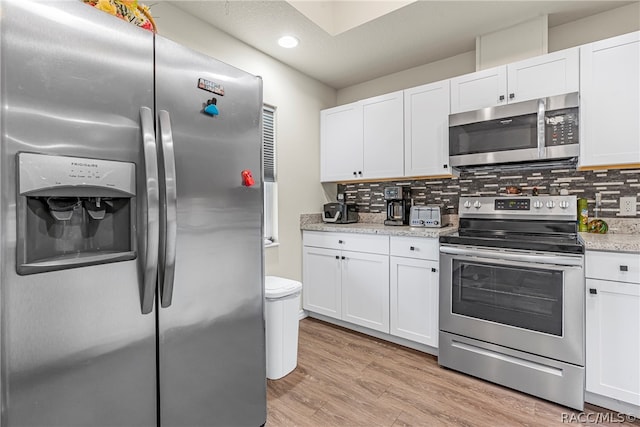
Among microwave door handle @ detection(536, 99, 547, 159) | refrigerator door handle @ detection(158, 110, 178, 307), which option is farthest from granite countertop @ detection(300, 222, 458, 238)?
refrigerator door handle @ detection(158, 110, 178, 307)

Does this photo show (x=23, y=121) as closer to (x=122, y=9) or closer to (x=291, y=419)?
(x=122, y=9)

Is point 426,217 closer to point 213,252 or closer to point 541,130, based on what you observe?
point 541,130

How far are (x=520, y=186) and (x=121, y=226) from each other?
9.08 feet

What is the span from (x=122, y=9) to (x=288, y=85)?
1.95 m

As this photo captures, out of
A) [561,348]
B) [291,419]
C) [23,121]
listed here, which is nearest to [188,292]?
[23,121]

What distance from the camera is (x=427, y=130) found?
2727mm

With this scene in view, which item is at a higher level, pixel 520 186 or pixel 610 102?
pixel 610 102

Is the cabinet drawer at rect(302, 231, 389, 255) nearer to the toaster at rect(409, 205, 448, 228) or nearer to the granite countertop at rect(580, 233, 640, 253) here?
the toaster at rect(409, 205, 448, 228)

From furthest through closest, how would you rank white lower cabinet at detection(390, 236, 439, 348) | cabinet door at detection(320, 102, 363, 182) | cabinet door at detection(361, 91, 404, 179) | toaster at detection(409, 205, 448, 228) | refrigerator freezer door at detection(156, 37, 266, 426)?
1. cabinet door at detection(320, 102, 363, 182)
2. cabinet door at detection(361, 91, 404, 179)
3. toaster at detection(409, 205, 448, 228)
4. white lower cabinet at detection(390, 236, 439, 348)
5. refrigerator freezer door at detection(156, 37, 266, 426)

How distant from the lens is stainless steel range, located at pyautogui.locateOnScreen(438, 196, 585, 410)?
182 cm

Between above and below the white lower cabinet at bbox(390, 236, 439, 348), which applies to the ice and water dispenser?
above

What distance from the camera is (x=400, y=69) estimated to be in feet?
10.7

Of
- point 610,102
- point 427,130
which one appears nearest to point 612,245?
point 610,102

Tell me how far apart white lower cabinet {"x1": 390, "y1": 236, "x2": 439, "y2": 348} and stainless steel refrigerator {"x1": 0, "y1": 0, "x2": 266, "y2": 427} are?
1.38 meters
